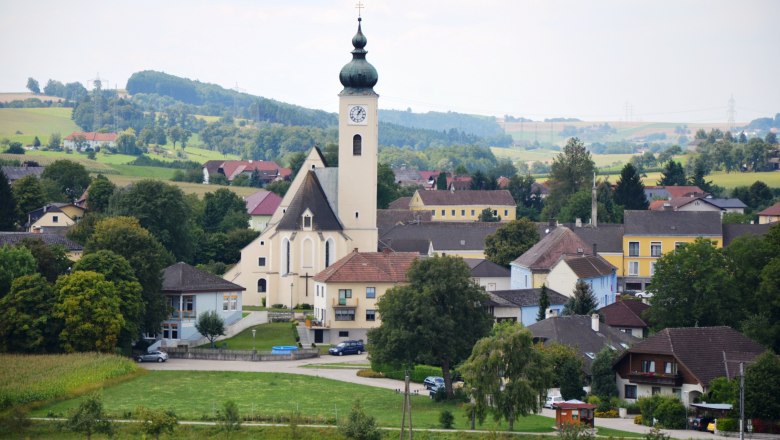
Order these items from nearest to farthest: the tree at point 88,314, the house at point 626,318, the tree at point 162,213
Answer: the tree at point 88,314
the house at point 626,318
the tree at point 162,213

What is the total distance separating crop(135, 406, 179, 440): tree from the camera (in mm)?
55438

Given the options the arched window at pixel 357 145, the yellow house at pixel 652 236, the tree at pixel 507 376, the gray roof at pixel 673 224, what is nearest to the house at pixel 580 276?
the yellow house at pixel 652 236

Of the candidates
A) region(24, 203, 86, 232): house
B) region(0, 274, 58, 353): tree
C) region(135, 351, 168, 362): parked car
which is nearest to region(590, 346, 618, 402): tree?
region(135, 351, 168, 362): parked car

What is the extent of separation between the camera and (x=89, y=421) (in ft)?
184

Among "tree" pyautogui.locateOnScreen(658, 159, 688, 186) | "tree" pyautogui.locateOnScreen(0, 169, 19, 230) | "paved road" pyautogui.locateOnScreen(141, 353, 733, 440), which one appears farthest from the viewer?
"tree" pyautogui.locateOnScreen(658, 159, 688, 186)

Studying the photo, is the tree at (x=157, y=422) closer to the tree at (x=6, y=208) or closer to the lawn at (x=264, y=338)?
the lawn at (x=264, y=338)

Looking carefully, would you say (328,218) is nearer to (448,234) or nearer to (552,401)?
(448,234)

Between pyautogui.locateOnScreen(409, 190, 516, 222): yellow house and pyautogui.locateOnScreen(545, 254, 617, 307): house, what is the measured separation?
65743mm

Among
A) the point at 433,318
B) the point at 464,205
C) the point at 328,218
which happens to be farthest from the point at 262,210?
the point at 433,318

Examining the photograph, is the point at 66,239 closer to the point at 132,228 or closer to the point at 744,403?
the point at 132,228

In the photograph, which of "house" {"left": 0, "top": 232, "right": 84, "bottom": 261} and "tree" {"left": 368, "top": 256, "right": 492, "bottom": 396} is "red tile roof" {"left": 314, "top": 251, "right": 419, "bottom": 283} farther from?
"house" {"left": 0, "top": 232, "right": 84, "bottom": 261}

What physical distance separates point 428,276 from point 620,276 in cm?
3482

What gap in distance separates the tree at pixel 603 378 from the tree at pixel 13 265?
2789 cm

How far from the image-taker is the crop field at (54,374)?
62.7 meters
